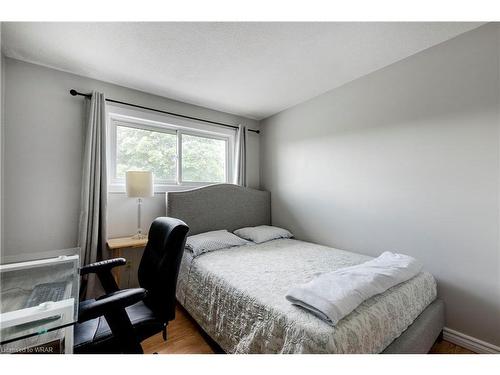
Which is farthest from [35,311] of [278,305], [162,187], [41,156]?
[162,187]

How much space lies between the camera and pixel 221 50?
72.0 inches

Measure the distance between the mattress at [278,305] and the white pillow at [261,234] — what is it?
415 mm

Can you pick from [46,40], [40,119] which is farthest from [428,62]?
[40,119]

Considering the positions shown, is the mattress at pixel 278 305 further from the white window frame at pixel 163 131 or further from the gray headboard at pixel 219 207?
the white window frame at pixel 163 131

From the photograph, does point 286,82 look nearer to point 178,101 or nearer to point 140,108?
point 178,101

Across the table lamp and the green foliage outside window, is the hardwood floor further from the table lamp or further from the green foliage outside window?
the green foliage outside window

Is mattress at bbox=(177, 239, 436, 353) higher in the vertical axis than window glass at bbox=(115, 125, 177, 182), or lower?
lower

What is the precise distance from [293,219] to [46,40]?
311 centimetres

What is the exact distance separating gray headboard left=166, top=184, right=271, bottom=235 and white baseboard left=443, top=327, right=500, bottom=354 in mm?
2230

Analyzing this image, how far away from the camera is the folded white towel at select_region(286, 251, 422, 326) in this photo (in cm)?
108

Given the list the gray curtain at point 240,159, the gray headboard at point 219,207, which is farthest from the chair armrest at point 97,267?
the gray curtain at point 240,159

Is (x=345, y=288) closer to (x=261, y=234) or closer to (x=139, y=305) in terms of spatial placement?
(x=139, y=305)

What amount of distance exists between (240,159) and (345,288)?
7.96 feet


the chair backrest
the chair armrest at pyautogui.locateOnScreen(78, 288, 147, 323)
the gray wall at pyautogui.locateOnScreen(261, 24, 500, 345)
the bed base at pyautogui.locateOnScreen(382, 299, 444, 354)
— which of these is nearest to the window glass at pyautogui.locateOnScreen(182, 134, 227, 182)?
the gray wall at pyautogui.locateOnScreen(261, 24, 500, 345)
